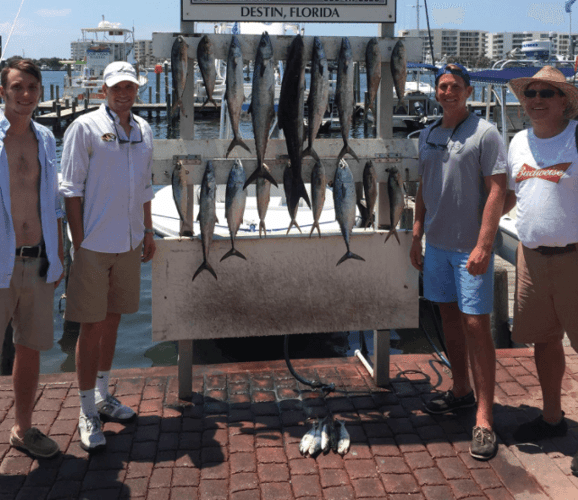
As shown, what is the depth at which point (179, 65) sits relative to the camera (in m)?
3.84

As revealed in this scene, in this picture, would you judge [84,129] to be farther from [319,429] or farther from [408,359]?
[408,359]

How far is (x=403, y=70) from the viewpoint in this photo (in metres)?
3.97

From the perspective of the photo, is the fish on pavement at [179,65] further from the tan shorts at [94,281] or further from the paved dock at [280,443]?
the paved dock at [280,443]

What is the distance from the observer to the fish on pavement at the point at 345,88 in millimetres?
3748

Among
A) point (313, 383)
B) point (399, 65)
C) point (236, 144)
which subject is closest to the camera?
point (236, 144)

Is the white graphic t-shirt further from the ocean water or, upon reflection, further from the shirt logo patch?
the ocean water

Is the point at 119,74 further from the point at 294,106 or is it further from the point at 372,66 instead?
the point at 372,66

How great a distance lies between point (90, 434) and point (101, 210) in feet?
4.07

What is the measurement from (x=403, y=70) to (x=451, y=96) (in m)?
0.39

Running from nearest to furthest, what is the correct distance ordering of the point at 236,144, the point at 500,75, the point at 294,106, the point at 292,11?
1. the point at 294,106
2. the point at 236,144
3. the point at 292,11
4. the point at 500,75

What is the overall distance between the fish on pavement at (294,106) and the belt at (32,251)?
1.43 metres

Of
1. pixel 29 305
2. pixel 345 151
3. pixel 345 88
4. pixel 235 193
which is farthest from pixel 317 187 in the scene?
pixel 29 305

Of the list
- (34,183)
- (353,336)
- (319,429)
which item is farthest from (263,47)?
(353,336)

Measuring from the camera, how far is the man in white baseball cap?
3.53m
